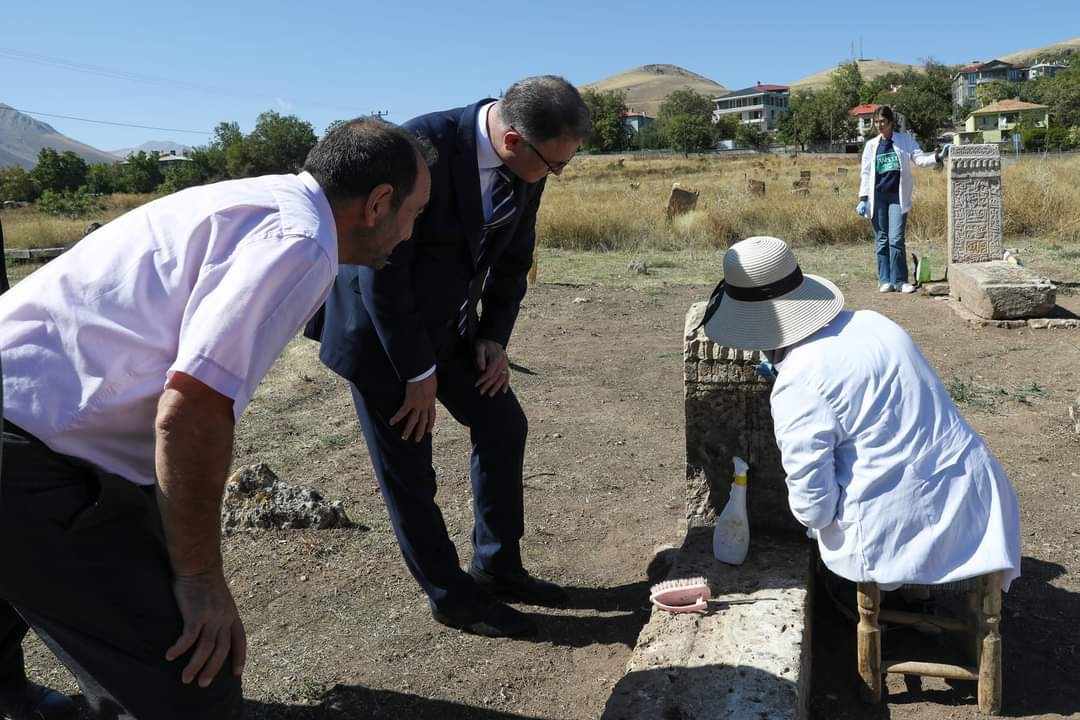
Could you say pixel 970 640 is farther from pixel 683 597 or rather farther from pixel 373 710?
pixel 373 710

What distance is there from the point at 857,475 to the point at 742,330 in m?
0.52

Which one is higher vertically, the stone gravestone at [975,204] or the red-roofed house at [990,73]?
the red-roofed house at [990,73]

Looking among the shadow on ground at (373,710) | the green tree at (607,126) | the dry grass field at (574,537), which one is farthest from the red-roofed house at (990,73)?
the shadow on ground at (373,710)

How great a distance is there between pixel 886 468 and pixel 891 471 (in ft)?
0.05

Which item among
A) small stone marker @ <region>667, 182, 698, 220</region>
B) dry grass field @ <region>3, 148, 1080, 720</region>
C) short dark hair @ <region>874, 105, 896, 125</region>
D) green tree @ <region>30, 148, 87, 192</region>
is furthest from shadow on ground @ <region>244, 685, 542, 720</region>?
green tree @ <region>30, 148, 87, 192</region>

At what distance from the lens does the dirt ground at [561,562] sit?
9.34ft

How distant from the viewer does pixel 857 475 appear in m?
2.53

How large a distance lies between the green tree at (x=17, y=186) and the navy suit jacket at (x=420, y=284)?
173 feet

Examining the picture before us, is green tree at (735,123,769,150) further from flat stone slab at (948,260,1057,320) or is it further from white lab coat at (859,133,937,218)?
flat stone slab at (948,260,1057,320)

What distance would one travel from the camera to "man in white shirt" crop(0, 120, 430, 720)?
1.56 m

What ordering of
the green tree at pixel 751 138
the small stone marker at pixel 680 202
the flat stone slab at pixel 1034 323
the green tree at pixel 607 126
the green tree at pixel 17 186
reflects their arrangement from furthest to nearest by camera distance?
the green tree at pixel 751 138 → the green tree at pixel 607 126 → the green tree at pixel 17 186 → the small stone marker at pixel 680 202 → the flat stone slab at pixel 1034 323

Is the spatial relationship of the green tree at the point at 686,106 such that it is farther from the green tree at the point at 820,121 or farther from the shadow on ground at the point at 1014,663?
the shadow on ground at the point at 1014,663

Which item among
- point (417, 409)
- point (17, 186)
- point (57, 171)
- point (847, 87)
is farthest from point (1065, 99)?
point (417, 409)

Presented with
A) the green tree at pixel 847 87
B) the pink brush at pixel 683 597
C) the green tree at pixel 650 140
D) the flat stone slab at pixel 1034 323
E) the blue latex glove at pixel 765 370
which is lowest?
the flat stone slab at pixel 1034 323
